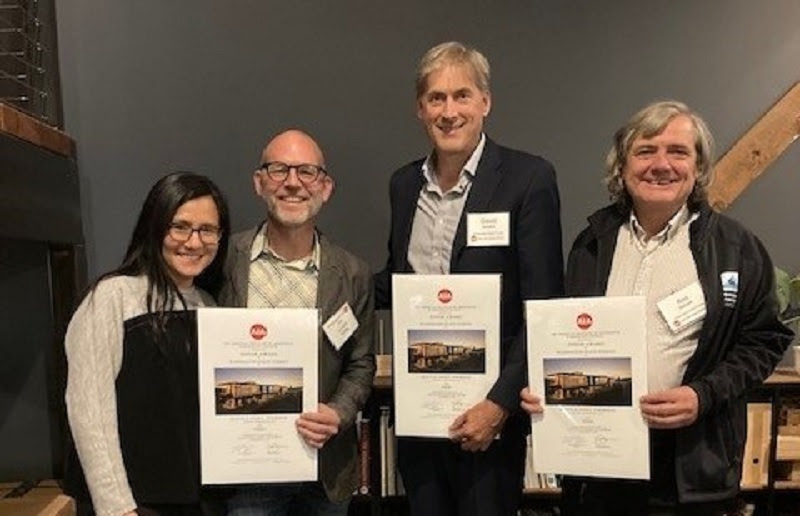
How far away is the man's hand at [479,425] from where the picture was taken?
1.94m

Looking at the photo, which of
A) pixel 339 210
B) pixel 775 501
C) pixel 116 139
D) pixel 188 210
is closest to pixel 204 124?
pixel 116 139

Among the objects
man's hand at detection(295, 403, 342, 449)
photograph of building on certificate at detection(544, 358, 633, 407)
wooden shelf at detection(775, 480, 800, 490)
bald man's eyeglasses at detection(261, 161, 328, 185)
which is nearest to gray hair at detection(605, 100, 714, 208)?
photograph of building on certificate at detection(544, 358, 633, 407)

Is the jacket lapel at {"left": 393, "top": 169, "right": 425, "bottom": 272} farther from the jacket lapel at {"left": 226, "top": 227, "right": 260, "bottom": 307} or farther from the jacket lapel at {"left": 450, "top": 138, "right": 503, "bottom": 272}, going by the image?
the jacket lapel at {"left": 226, "top": 227, "right": 260, "bottom": 307}

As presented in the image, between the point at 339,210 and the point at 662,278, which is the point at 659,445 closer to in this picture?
the point at 662,278

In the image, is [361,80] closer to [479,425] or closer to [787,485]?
[479,425]

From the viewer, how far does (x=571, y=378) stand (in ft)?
6.06

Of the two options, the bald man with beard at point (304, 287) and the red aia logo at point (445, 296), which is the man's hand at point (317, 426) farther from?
the red aia logo at point (445, 296)

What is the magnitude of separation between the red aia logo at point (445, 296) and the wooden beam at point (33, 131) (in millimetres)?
1406

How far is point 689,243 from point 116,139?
2.21m

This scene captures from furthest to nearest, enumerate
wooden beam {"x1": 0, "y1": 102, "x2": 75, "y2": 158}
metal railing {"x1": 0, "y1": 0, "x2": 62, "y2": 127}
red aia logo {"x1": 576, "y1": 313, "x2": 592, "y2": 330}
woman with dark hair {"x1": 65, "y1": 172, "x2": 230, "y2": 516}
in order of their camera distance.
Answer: metal railing {"x1": 0, "y1": 0, "x2": 62, "y2": 127}
wooden beam {"x1": 0, "y1": 102, "x2": 75, "y2": 158}
red aia logo {"x1": 576, "y1": 313, "x2": 592, "y2": 330}
woman with dark hair {"x1": 65, "y1": 172, "x2": 230, "y2": 516}

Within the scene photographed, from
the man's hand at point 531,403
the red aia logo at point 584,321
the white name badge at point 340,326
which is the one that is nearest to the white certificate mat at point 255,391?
the white name badge at point 340,326

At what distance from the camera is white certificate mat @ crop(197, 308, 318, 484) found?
6.05ft

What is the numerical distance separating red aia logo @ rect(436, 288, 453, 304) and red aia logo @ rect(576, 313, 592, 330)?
1.10 ft

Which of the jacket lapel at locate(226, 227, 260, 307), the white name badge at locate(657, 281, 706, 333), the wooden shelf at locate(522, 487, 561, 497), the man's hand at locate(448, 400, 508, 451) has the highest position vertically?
the jacket lapel at locate(226, 227, 260, 307)
